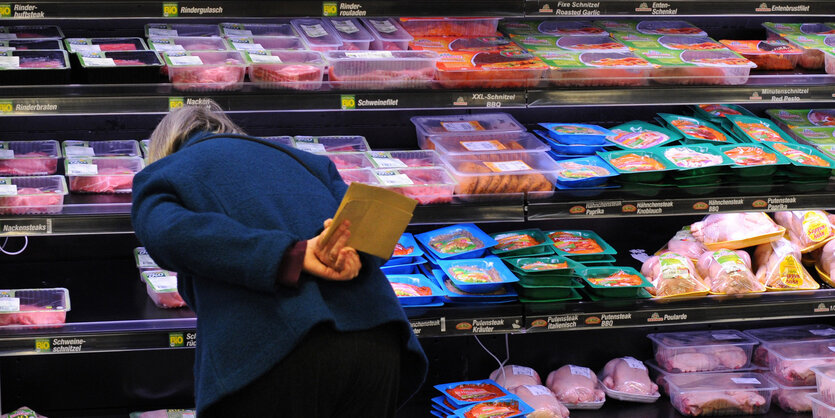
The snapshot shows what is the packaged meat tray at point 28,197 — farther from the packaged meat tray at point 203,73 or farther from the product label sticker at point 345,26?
the product label sticker at point 345,26

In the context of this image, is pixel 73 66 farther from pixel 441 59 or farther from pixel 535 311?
pixel 535 311

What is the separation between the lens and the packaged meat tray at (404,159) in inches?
148

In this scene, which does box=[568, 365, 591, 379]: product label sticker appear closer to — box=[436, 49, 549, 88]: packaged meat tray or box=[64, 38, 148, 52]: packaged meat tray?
box=[436, 49, 549, 88]: packaged meat tray

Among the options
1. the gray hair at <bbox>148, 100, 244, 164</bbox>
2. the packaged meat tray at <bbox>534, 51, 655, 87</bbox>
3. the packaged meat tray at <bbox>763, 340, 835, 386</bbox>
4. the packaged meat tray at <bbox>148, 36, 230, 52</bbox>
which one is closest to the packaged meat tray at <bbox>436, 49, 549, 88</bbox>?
the packaged meat tray at <bbox>534, 51, 655, 87</bbox>

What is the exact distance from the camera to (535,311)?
3.69 metres

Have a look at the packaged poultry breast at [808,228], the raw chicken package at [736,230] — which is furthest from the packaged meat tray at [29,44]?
the packaged poultry breast at [808,228]

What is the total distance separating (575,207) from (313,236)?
4.77 feet

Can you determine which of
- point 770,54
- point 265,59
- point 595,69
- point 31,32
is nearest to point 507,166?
point 595,69

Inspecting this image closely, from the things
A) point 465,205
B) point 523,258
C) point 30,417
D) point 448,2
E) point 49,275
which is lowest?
point 30,417

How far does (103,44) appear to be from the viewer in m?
3.56

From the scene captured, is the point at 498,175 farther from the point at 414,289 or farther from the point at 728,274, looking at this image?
the point at 728,274

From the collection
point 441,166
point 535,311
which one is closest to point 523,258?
point 535,311

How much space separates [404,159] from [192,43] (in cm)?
88

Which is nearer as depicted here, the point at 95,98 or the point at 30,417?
the point at 95,98
